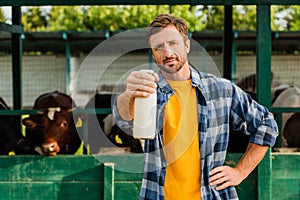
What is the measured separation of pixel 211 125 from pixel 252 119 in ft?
0.88

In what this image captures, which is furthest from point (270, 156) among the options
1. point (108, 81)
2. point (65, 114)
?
point (108, 81)

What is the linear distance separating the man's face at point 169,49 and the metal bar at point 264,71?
1322 millimetres

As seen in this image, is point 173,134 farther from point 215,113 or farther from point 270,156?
point 270,156

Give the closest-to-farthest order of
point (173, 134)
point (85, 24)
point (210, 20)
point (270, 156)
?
point (173, 134) → point (270, 156) → point (210, 20) → point (85, 24)

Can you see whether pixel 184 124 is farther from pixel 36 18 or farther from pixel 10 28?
pixel 36 18

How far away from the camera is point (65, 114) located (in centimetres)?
666

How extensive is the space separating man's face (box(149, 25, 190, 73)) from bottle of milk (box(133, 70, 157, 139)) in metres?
0.31

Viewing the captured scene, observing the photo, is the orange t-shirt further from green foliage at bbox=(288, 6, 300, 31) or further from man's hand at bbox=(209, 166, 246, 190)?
green foliage at bbox=(288, 6, 300, 31)

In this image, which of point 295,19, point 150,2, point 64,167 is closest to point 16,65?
point 64,167

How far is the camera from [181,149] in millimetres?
3299

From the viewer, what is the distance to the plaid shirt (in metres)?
3.31

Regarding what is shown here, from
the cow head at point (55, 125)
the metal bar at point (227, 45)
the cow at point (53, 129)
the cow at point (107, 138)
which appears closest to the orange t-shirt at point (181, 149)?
the cow at point (107, 138)

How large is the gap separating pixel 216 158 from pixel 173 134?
30 centimetres

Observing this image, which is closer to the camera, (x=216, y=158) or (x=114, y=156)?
(x=216, y=158)
